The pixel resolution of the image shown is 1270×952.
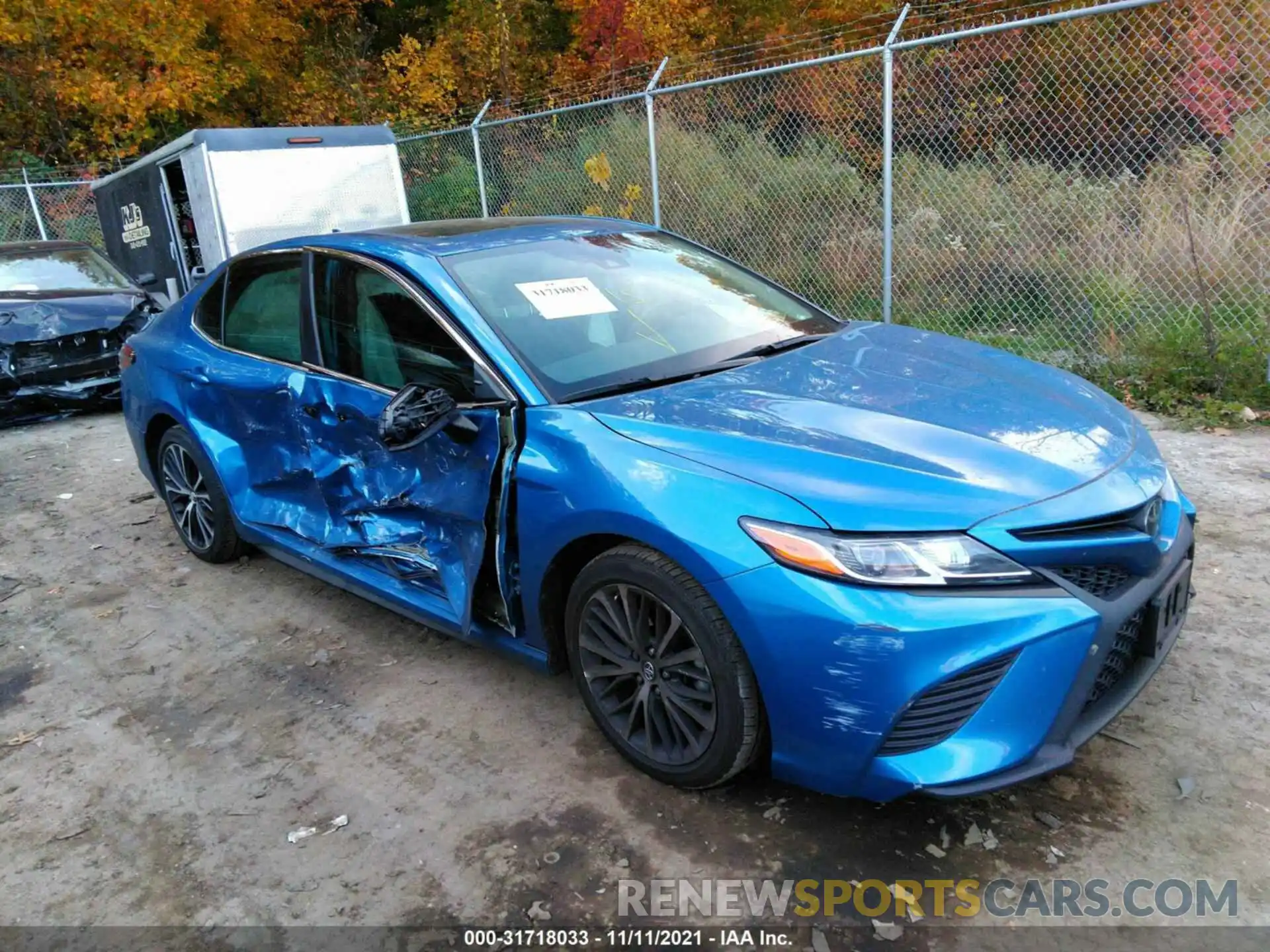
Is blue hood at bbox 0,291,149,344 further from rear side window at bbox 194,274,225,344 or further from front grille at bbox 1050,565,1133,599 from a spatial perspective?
front grille at bbox 1050,565,1133,599

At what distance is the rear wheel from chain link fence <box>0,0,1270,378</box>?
4793mm

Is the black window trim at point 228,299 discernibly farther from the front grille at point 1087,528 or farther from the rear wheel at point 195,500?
the front grille at point 1087,528

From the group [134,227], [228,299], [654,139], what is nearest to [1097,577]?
[228,299]

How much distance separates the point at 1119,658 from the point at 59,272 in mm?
8953

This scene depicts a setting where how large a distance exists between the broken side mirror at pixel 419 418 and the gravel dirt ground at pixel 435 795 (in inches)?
38.9

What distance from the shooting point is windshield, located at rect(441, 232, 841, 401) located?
3.04 metres

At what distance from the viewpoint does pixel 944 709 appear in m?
2.14

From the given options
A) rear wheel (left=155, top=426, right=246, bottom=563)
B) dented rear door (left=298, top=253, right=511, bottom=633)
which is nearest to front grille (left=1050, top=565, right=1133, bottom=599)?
dented rear door (left=298, top=253, right=511, bottom=633)

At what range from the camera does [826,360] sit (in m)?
3.15

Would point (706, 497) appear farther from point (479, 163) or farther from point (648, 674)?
point (479, 163)

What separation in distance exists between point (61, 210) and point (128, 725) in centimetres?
1588

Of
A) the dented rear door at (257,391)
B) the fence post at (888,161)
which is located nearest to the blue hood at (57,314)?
the dented rear door at (257,391)

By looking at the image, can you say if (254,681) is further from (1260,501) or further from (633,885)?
(1260,501)

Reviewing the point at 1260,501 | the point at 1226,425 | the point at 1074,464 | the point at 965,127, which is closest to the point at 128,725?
the point at 1074,464
